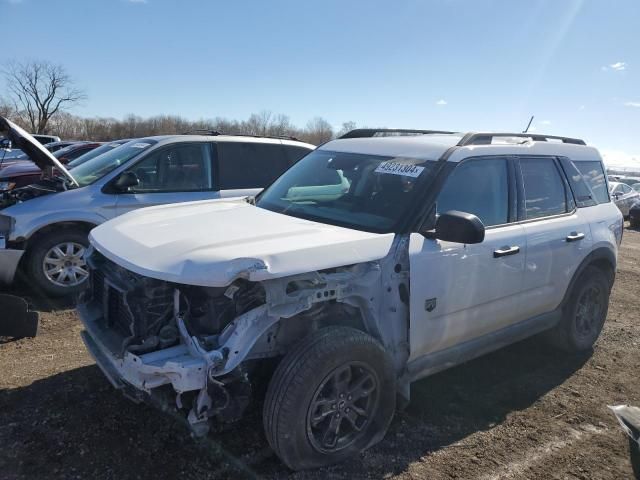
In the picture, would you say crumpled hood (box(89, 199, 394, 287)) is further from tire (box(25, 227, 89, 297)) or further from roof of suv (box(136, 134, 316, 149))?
roof of suv (box(136, 134, 316, 149))

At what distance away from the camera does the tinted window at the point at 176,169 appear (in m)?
6.20

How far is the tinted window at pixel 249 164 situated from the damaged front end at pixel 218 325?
139 inches

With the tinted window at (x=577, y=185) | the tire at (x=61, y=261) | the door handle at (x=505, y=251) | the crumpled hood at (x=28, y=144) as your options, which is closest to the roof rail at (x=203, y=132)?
the crumpled hood at (x=28, y=144)

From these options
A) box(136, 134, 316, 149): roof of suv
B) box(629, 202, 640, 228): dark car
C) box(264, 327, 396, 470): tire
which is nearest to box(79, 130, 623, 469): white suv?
box(264, 327, 396, 470): tire

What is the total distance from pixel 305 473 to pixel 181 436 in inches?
33.5

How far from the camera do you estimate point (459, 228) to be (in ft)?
10.0

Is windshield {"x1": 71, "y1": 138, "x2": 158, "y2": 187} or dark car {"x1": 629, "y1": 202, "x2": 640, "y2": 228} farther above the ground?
windshield {"x1": 71, "y1": 138, "x2": 158, "y2": 187}

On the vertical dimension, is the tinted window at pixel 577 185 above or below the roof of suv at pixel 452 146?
below

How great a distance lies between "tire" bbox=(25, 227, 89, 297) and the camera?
554cm

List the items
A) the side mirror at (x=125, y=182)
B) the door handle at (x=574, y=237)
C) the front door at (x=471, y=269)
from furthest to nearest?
the side mirror at (x=125, y=182) → the door handle at (x=574, y=237) → the front door at (x=471, y=269)

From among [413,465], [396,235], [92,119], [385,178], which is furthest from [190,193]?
[92,119]

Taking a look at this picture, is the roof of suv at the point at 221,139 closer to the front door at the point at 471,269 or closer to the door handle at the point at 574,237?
the front door at the point at 471,269

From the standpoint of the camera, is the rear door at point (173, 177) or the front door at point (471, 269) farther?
the rear door at point (173, 177)

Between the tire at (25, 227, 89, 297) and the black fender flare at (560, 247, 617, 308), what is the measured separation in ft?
16.0
